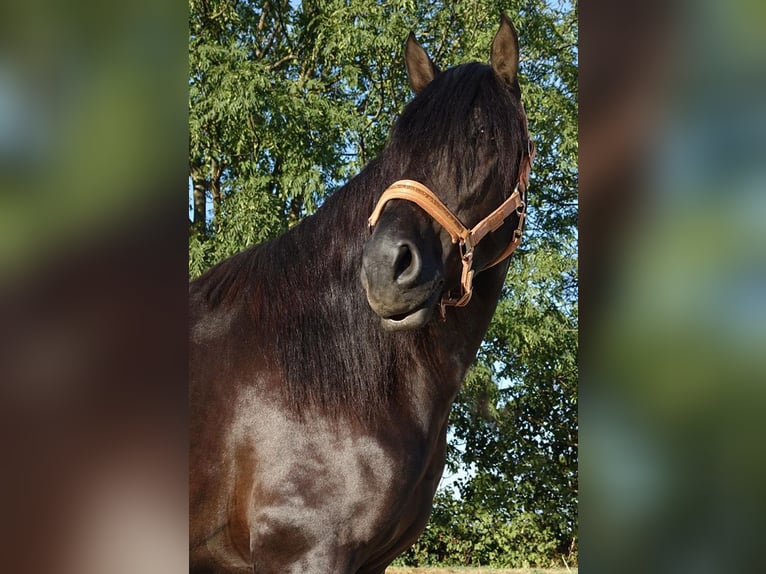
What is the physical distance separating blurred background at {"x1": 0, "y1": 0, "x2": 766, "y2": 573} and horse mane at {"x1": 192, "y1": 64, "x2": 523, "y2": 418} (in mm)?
1767

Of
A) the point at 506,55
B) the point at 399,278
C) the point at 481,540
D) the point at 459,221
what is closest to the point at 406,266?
the point at 399,278

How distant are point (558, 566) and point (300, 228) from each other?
766 cm

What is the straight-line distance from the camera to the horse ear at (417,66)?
2824 millimetres

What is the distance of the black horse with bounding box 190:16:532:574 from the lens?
2.24 meters

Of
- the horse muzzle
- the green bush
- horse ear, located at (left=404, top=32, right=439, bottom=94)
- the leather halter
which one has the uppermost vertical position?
horse ear, located at (left=404, top=32, right=439, bottom=94)

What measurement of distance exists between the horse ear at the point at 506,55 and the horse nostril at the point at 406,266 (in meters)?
0.76

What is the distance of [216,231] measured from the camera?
848cm
